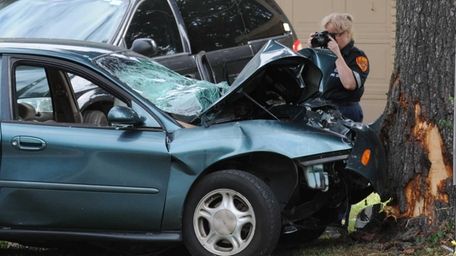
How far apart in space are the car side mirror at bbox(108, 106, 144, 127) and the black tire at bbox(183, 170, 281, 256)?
55 centimetres

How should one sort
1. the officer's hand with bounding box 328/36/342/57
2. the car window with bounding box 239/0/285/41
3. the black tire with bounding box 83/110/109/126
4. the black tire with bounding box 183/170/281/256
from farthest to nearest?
the car window with bounding box 239/0/285/41 → the officer's hand with bounding box 328/36/342/57 → the black tire with bounding box 83/110/109/126 → the black tire with bounding box 183/170/281/256

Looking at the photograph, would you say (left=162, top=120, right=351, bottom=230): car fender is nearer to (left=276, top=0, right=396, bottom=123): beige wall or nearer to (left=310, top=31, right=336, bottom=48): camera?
(left=310, top=31, right=336, bottom=48): camera

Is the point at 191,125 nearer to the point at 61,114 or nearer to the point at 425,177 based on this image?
the point at 61,114

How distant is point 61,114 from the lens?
600 centimetres

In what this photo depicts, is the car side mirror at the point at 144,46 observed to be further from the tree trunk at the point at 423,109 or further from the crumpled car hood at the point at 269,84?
the tree trunk at the point at 423,109

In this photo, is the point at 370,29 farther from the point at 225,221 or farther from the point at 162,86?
the point at 225,221

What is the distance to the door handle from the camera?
17.5 feet

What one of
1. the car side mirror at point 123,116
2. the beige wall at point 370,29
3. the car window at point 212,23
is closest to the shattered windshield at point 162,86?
the car side mirror at point 123,116

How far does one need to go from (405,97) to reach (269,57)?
1.09 m

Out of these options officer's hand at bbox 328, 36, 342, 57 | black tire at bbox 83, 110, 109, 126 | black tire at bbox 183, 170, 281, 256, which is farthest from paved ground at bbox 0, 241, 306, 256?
officer's hand at bbox 328, 36, 342, 57

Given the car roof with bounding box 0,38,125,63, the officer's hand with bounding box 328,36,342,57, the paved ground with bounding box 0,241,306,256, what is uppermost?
the car roof with bounding box 0,38,125,63

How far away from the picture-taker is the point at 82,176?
533 centimetres

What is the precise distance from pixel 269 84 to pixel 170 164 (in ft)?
3.03

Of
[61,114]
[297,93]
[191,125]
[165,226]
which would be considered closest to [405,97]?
[297,93]
